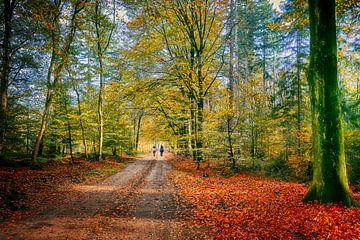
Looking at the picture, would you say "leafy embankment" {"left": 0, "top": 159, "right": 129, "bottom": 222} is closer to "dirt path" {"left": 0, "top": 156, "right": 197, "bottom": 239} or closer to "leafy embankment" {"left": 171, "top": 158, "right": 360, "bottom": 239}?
"dirt path" {"left": 0, "top": 156, "right": 197, "bottom": 239}

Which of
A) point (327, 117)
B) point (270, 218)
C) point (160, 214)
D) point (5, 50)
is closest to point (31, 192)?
point (160, 214)

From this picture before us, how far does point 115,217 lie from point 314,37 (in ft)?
25.7

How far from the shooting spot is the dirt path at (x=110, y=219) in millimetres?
4844

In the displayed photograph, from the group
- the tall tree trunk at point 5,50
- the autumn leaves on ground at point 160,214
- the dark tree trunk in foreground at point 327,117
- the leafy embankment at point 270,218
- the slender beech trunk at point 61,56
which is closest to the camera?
the leafy embankment at point 270,218

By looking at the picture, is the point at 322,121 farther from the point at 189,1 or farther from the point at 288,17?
the point at 189,1

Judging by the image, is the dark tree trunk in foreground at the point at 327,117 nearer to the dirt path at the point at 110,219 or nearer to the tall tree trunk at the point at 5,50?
Answer: the dirt path at the point at 110,219

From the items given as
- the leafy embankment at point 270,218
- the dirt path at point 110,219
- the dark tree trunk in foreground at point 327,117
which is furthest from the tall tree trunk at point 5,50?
the dark tree trunk in foreground at point 327,117

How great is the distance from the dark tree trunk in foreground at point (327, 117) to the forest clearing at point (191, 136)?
3cm

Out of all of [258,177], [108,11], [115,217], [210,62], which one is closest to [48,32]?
[108,11]

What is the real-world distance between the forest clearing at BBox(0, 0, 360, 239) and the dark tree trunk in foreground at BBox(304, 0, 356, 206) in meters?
0.03

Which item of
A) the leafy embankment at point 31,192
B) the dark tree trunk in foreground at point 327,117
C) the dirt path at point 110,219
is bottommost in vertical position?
the dirt path at point 110,219

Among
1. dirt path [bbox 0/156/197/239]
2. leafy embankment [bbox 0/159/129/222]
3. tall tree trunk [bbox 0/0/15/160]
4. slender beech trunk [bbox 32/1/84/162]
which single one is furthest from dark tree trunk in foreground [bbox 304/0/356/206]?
tall tree trunk [bbox 0/0/15/160]

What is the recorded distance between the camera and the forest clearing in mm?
5496

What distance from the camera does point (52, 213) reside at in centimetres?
612
